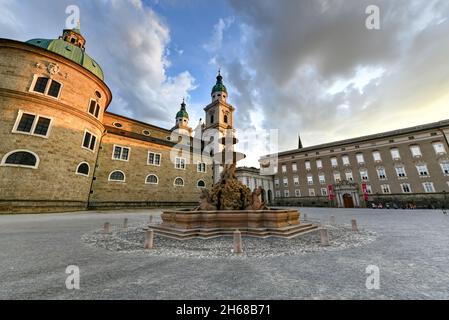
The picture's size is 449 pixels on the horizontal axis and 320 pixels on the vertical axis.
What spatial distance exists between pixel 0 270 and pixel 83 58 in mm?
29978

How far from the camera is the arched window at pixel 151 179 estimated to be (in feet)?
87.6

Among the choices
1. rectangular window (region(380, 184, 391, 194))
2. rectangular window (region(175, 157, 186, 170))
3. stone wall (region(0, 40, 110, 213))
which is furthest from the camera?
rectangular window (region(380, 184, 391, 194))

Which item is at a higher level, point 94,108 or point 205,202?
point 94,108

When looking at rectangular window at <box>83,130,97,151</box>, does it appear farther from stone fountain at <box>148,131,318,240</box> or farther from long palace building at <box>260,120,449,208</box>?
long palace building at <box>260,120,449,208</box>

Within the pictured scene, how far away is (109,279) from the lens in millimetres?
3506

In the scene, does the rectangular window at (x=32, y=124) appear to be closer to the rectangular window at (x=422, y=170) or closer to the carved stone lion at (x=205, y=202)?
the carved stone lion at (x=205, y=202)

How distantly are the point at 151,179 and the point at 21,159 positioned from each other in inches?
531

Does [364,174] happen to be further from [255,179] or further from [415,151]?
[255,179]

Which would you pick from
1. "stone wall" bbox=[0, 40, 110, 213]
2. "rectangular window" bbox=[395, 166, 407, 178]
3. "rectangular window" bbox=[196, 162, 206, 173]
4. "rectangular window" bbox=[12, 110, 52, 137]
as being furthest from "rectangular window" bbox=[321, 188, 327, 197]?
"rectangular window" bbox=[12, 110, 52, 137]

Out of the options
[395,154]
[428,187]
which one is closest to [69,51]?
[395,154]

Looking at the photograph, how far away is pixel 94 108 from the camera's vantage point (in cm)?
2317

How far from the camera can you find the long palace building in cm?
2888

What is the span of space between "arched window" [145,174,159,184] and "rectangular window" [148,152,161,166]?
6.24 feet
